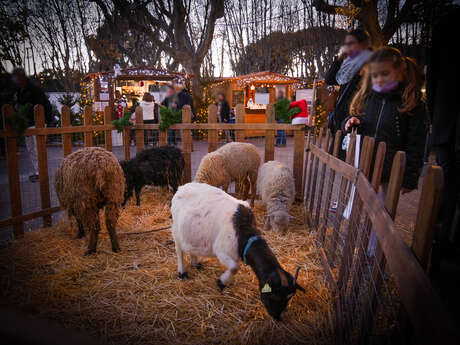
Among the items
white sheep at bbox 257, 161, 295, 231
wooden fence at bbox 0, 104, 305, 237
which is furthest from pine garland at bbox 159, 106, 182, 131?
white sheep at bbox 257, 161, 295, 231

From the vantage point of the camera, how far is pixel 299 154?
5.08 metres

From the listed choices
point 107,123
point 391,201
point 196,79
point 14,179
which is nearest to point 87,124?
point 107,123

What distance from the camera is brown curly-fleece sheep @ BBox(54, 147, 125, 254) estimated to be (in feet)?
10.1

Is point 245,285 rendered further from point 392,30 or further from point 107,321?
point 392,30

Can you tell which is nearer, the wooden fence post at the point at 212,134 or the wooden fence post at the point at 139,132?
the wooden fence post at the point at 212,134

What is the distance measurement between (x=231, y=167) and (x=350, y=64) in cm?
391

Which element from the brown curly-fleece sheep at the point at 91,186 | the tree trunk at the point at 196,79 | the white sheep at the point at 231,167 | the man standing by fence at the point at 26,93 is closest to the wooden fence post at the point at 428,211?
the man standing by fence at the point at 26,93

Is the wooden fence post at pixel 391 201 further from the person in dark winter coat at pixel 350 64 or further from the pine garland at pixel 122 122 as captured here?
the pine garland at pixel 122 122

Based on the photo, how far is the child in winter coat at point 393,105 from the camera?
0.85 metres

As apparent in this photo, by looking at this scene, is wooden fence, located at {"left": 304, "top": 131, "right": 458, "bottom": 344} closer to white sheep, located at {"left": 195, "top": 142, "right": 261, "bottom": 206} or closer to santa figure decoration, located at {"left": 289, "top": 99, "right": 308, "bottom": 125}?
santa figure decoration, located at {"left": 289, "top": 99, "right": 308, "bottom": 125}

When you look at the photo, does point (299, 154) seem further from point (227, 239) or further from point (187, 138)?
point (227, 239)

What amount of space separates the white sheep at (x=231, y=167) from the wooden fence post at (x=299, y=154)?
0.70 meters

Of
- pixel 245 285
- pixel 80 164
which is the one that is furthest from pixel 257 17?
pixel 80 164

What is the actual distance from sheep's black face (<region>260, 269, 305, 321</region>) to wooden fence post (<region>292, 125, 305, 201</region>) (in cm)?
332
